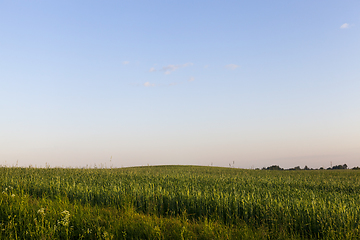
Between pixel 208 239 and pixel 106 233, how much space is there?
2820mm

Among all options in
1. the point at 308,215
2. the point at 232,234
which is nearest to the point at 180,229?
the point at 232,234

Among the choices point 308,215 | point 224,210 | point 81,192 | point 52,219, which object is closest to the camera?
point 52,219

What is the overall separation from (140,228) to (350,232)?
631cm

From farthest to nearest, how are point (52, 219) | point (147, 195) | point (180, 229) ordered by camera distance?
point (147, 195)
point (52, 219)
point (180, 229)

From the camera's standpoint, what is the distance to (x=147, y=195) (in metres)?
10.7

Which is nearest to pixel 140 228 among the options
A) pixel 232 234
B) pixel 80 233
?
pixel 80 233

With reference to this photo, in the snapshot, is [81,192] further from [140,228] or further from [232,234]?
[232,234]

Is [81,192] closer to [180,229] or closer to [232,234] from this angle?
[180,229]

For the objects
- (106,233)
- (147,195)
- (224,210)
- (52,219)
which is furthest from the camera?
(147,195)

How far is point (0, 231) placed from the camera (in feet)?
24.4

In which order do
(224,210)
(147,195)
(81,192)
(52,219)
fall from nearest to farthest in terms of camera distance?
(52,219) → (224,210) → (147,195) → (81,192)

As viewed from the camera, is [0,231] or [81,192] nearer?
[0,231]

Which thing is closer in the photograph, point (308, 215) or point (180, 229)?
point (180, 229)

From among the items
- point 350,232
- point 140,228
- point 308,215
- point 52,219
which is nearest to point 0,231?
point 52,219
